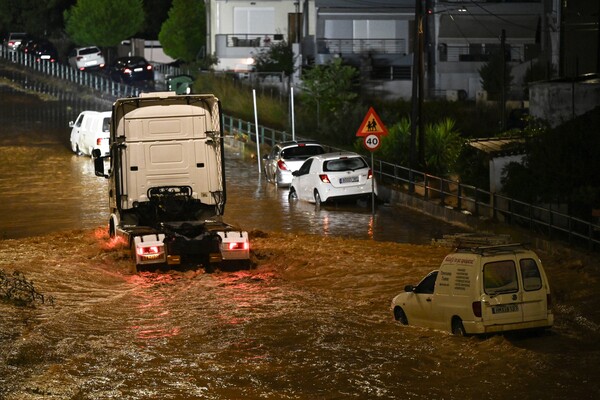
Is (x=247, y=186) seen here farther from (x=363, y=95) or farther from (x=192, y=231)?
(x=363, y=95)

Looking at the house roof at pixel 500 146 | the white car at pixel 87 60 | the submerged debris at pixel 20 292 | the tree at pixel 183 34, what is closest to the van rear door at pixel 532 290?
the submerged debris at pixel 20 292

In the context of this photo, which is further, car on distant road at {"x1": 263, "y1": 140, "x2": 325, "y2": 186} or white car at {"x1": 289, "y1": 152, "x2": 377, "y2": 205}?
car on distant road at {"x1": 263, "y1": 140, "x2": 325, "y2": 186}

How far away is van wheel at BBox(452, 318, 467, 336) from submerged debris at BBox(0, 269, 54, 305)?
21.3 feet

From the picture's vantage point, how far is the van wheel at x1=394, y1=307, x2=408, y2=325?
18.1 meters

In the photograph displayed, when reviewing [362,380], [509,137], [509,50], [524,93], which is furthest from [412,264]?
[509,50]

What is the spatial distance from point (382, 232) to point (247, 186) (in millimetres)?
9497

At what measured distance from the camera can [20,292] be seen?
20047mm

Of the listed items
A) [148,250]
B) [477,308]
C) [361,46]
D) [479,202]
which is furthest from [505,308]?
[361,46]

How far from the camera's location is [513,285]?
16297mm

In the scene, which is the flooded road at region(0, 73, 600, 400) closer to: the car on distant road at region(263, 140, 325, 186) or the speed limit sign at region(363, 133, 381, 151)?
the speed limit sign at region(363, 133, 381, 151)

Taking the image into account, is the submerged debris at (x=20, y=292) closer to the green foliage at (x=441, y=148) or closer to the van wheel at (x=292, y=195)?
the van wheel at (x=292, y=195)

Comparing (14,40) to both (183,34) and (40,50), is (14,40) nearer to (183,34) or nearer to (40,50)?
(40,50)

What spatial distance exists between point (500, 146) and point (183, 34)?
156ft

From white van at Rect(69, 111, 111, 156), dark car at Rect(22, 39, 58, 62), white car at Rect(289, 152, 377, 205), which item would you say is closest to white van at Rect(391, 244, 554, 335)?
white car at Rect(289, 152, 377, 205)
